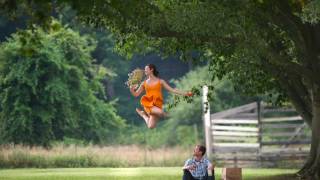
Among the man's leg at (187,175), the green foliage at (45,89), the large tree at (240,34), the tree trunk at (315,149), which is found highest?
the green foliage at (45,89)

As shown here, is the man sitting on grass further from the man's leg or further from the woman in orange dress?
the woman in orange dress

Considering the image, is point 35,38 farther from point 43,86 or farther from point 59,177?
point 43,86

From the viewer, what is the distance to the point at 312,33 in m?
25.4

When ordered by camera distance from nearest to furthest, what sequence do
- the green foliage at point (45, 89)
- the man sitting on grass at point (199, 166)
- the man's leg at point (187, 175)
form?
the man sitting on grass at point (199, 166)
the man's leg at point (187, 175)
the green foliage at point (45, 89)

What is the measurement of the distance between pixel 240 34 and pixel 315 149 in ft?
21.1

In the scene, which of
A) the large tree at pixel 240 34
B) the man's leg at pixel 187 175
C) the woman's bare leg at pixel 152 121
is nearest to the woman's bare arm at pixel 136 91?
the woman's bare leg at pixel 152 121

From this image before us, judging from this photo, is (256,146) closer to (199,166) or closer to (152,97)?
(152,97)

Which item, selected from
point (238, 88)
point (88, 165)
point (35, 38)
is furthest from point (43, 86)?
point (35, 38)

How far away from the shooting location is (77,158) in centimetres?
3750

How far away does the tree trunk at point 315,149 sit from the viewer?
25.7 metres

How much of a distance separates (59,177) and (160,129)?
3962cm

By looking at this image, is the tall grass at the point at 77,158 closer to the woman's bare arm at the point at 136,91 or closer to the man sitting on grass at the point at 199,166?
the woman's bare arm at the point at 136,91

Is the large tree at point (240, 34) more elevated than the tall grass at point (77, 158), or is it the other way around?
the large tree at point (240, 34)

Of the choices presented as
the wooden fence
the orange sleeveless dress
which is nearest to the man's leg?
the orange sleeveless dress
